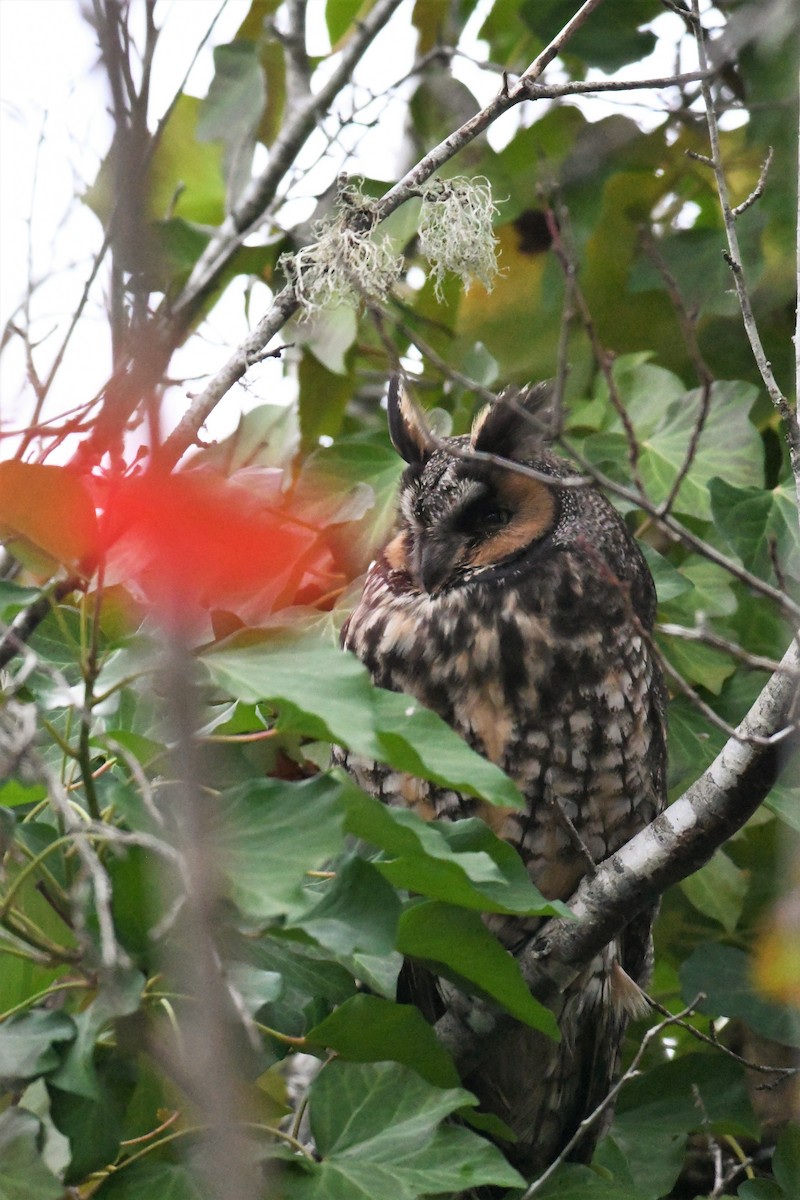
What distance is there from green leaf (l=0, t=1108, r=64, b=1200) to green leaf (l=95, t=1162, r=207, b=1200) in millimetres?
93

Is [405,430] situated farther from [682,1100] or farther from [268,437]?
[682,1100]

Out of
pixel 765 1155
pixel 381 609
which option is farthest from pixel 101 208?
pixel 765 1155

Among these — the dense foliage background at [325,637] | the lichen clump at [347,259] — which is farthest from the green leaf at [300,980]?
the lichen clump at [347,259]

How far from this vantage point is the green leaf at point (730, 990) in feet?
6.30

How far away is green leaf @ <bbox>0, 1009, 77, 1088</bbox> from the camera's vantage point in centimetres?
111

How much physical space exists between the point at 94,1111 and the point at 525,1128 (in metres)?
1.08

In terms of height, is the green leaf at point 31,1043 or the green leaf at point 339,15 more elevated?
the green leaf at point 339,15

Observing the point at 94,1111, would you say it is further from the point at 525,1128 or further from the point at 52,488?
the point at 525,1128

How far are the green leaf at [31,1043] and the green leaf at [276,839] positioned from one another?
0.72 feet

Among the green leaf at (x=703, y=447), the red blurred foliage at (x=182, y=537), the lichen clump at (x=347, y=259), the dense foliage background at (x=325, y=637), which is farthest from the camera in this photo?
the green leaf at (x=703, y=447)

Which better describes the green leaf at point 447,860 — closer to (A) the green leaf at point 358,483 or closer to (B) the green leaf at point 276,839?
(B) the green leaf at point 276,839

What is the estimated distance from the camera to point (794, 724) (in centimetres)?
129

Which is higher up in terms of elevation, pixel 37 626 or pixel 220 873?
pixel 37 626

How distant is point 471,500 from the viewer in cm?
202
